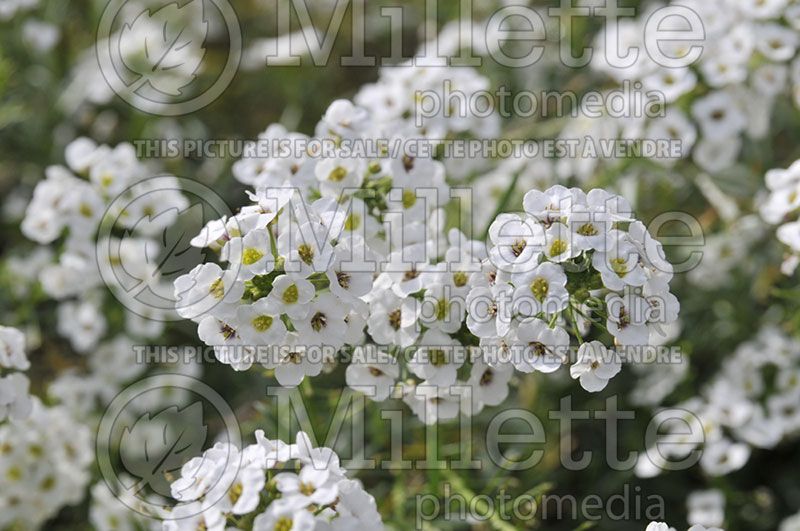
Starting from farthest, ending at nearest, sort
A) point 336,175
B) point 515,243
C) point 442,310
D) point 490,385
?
point 336,175 < point 490,385 < point 442,310 < point 515,243

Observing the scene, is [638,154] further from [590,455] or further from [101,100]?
[101,100]

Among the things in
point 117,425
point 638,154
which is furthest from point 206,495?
point 638,154

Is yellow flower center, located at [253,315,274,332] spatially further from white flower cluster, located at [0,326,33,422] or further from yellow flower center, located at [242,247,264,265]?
white flower cluster, located at [0,326,33,422]

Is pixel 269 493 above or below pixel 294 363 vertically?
below

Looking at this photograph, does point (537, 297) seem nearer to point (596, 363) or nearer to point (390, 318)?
point (596, 363)


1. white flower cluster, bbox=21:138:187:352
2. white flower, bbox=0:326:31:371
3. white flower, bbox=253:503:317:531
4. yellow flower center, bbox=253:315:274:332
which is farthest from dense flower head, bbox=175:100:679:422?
white flower cluster, bbox=21:138:187:352

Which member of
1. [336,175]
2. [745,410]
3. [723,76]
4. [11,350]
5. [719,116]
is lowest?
[745,410]

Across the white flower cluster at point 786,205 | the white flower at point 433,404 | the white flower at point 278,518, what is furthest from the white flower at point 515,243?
the white flower cluster at point 786,205

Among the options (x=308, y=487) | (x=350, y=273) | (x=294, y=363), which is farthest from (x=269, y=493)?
(x=350, y=273)
